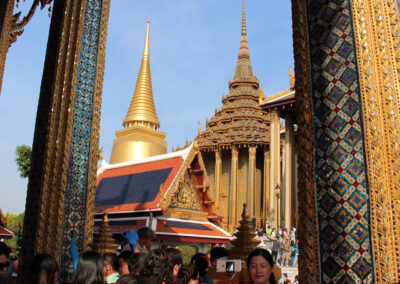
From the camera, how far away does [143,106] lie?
28.8m

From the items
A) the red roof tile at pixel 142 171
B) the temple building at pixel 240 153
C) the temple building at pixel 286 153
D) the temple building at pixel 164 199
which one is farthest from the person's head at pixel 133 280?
the temple building at pixel 240 153

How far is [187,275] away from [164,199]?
23.2ft

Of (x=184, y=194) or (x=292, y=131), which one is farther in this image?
(x=292, y=131)

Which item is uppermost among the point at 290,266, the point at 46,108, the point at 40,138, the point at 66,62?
the point at 66,62

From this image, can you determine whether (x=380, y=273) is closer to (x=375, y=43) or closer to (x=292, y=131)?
(x=375, y=43)

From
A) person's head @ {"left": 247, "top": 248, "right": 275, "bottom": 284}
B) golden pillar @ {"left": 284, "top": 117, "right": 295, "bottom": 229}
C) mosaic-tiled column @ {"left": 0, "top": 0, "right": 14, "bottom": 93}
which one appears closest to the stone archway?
person's head @ {"left": 247, "top": 248, "right": 275, "bottom": 284}

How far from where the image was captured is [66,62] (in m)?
4.49

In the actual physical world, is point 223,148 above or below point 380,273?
above

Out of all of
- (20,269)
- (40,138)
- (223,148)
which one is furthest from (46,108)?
(223,148)

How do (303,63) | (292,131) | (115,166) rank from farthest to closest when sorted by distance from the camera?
1. (292,131)
2. (115,166)
3. (303,63)

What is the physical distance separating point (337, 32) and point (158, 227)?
26.6 ft

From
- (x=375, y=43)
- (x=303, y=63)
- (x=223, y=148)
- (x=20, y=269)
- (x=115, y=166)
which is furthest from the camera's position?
(x=223, y=148)

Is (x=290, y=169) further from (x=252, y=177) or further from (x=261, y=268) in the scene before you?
(x=261, y=268)

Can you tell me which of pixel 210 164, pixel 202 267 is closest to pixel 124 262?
pixel 202 267
